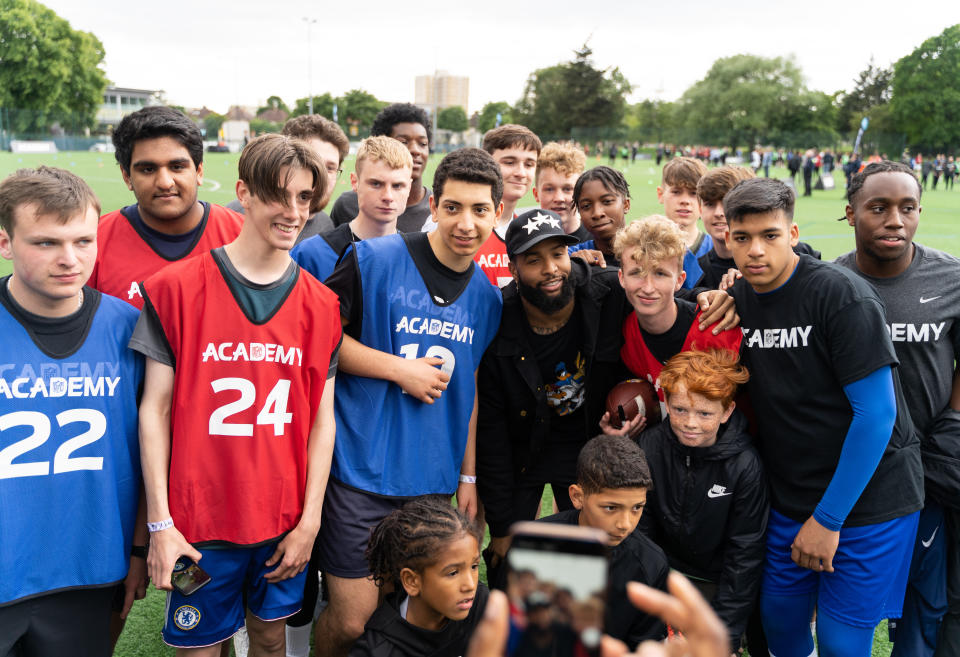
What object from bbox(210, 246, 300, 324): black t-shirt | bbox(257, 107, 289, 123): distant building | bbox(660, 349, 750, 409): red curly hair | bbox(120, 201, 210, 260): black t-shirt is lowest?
bbox(660, 349, 750, 409): red curly hair

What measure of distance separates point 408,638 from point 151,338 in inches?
60.9

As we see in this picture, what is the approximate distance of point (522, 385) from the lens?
11.3 ft

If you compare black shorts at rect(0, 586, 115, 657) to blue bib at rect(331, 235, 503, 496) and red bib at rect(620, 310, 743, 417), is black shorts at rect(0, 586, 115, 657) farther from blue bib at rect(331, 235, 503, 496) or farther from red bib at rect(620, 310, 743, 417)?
red bib at rect(620, 310, 743, 417)

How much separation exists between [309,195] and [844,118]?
4163 inches

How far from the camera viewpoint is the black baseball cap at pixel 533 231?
3252 mm

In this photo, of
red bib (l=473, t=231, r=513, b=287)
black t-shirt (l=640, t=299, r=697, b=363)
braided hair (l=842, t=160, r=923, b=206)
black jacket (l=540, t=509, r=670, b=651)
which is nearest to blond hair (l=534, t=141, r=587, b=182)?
red bib (l=473, t=231, r=513, b=287)

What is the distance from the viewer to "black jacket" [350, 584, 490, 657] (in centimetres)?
262

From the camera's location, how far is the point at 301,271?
112 inches

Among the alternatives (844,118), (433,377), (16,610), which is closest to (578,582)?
(433,377)

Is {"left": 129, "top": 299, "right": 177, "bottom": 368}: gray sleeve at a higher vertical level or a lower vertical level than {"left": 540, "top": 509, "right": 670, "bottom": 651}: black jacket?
higher

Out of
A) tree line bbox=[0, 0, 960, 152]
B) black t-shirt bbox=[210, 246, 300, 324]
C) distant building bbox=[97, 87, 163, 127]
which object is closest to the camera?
black t-shirt bbox=[210, 246, 300, 324]

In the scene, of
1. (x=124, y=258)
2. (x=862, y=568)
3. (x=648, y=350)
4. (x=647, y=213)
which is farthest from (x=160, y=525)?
(x=647, y=213)

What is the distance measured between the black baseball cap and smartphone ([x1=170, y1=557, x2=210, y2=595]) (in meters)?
1.98

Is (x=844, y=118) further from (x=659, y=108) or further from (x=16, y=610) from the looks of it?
(x=16, y=610)
